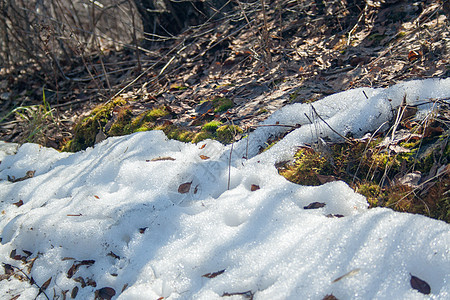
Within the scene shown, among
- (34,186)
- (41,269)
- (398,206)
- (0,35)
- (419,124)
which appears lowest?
(398,206)

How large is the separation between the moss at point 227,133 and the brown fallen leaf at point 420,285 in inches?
70.3

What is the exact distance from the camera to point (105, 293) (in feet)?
6.79

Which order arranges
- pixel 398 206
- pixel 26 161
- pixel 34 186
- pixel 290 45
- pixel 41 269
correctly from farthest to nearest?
pixel 290 45 → pixel 26 161 → pixel 34 186 → pixel 41 269 → pixel 398 206

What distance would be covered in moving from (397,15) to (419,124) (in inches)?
98.1

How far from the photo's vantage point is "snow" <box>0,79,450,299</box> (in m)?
1.68

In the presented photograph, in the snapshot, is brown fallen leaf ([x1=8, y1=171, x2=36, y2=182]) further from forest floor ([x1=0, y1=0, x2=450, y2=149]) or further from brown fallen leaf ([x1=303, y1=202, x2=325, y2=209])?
brown fallen leaf ([x1=303, y1=202, x2=325, y2=209])

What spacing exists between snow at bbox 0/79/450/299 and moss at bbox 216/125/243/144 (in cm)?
15

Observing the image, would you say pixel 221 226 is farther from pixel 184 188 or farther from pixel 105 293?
pixel 105 293

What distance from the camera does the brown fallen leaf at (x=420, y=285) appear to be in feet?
4.98

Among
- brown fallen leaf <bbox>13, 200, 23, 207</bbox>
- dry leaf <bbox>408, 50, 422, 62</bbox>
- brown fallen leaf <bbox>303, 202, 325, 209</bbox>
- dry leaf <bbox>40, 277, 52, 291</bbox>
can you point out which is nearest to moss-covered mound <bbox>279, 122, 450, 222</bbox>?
brown fallen leaf <bbox>303, 202, 325, 209</bbox>

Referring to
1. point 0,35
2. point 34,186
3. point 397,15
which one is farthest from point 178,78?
point 0,35

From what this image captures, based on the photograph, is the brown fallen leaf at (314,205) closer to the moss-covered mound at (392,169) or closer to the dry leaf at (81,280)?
the moss-covered mound at (392,169)

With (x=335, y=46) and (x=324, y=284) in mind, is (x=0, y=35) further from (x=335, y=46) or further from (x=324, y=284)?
(x=324, y=284)

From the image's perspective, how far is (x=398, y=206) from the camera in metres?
2.02
